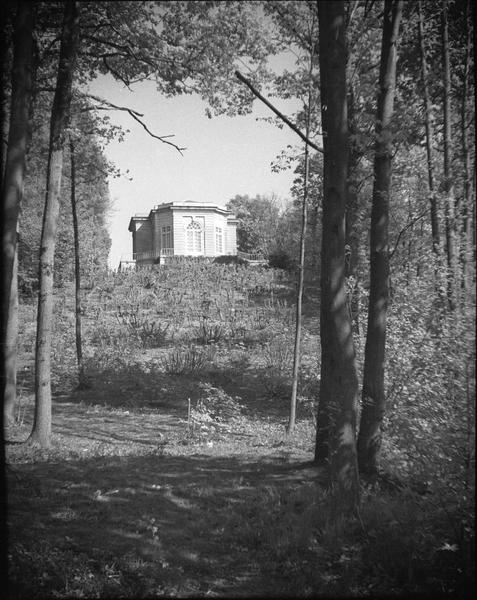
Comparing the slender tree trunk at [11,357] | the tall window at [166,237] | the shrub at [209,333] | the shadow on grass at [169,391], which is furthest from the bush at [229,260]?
the slender tree trunk at [11,357]

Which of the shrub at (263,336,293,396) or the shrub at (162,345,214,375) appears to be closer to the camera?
the shrub at (263,336,293,396)

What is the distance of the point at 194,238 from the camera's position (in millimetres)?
37344

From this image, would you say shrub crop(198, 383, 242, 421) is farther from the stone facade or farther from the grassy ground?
the stone facade

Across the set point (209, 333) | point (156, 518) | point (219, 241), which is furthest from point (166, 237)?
point (156, 518)

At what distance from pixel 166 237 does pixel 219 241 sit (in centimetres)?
471

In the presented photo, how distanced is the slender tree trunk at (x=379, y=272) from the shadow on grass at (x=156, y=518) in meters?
0.95

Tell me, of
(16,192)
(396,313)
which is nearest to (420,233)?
(396,313)

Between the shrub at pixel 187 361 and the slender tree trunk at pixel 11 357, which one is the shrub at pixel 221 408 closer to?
the shrub at pixel 187 361

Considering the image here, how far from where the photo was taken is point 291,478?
5.86m

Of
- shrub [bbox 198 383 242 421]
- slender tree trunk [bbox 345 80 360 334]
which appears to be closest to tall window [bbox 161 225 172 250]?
shrub [bbox 198 383 242 421]

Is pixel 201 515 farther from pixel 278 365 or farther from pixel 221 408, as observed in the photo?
pixel 278 365

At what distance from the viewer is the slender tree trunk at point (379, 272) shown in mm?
5641

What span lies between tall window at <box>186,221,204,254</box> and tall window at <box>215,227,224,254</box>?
1.40 metres

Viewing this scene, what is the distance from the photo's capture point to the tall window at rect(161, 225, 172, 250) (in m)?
37.3
